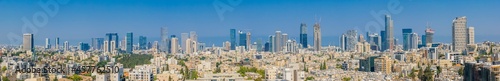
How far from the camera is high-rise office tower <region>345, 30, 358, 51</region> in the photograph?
18.5 meters

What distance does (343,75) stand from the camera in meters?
11.5

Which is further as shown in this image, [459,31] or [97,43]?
[97,43]

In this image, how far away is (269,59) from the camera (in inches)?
691

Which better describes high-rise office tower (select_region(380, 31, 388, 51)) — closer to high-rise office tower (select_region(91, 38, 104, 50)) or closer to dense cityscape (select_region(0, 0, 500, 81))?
dense cityscape (select_region(0, 0, 500, 81))

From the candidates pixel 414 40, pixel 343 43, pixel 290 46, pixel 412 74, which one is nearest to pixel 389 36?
pixel 343 43

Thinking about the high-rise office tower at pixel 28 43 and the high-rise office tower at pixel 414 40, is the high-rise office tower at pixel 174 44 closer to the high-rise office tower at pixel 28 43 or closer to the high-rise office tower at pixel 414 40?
the high-rise office tower at pixel 414 40

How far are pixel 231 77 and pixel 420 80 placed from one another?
2691 millimetres

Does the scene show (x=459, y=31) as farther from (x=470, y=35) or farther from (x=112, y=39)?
(x=112, y=39)

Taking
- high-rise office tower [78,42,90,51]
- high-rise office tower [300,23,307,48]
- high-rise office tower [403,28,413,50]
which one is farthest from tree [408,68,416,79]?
high-rise office tower [300,23,307,48]

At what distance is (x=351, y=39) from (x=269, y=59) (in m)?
3.67

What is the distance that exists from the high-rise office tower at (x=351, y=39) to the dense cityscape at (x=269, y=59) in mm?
25

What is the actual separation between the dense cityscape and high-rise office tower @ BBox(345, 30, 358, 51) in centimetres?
2

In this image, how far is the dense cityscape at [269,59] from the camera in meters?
9.71

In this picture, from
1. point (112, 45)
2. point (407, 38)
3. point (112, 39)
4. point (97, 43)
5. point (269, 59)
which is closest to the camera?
point (269, 59)
